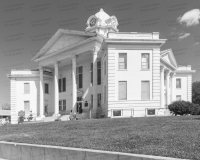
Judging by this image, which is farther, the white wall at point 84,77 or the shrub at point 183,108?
the white wall at point 84,77

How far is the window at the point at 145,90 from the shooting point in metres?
26.6

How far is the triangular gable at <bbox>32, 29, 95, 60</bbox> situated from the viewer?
35391 mm

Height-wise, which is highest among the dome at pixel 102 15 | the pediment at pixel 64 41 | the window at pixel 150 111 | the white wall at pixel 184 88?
the dome at pixel 102 15

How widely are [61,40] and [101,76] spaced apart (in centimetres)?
1175

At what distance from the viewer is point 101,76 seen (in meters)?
31.9

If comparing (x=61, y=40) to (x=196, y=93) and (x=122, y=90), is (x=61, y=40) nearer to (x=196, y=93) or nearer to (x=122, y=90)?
(x=122, y=90)

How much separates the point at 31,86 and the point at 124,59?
25.4 meters

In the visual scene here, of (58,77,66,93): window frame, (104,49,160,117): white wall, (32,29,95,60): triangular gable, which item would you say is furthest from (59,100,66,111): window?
(104,49,160,117): white wall

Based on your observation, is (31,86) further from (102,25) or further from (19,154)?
(19,154)

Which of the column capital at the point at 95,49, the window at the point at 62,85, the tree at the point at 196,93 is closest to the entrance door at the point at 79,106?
the window at the point at 62,85

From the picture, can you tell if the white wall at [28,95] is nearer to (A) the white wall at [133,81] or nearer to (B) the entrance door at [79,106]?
(B) the entrance door at [79,106]

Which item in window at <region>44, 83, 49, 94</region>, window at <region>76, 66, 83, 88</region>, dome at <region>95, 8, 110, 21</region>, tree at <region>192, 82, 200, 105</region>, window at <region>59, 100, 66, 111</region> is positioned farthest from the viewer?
tree at <region>192, 82, 200, 105</region>

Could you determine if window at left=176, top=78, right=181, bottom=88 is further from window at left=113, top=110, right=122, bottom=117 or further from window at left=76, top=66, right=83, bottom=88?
window at left=113, top=110, right=122, bottom=117

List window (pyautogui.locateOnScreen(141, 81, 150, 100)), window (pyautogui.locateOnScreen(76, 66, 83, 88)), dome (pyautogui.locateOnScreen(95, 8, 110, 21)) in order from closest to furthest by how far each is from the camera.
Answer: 1. window (pyautogui.locateOnScreen(141, 81, 150, 100))
2. window (pyautogui.locateOnScreen(76, 66, 83, 88))
3. dome (pyautogui.locateOnScreen(95, 8, 110, 21))
